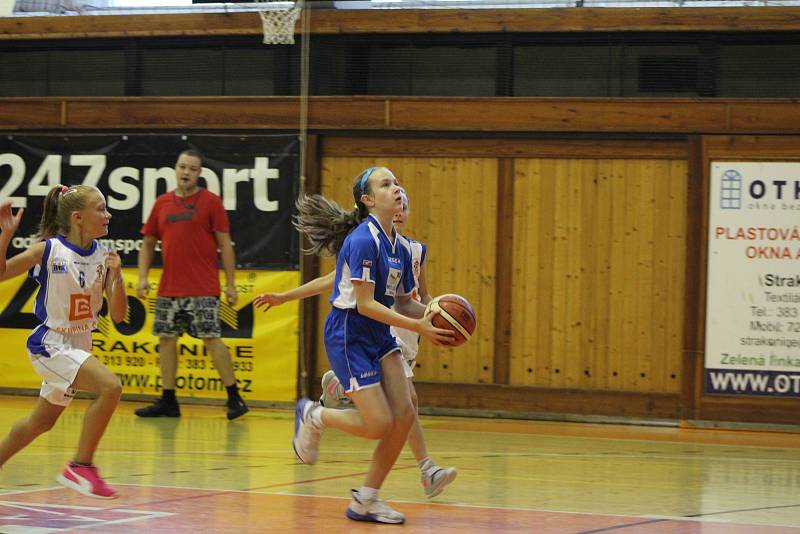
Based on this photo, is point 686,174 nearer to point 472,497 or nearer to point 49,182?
point 472,497

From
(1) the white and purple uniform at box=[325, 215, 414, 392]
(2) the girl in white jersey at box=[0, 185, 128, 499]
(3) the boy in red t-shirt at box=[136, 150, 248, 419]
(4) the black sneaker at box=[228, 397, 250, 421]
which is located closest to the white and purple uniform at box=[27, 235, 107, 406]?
(2) the girl in white jersey at box=[0, 185, 128, 499]

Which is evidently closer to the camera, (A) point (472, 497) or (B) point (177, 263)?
(A) point (472, 497)

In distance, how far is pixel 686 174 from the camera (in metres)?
10.9

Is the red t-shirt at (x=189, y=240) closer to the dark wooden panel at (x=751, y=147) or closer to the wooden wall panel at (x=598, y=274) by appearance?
the wooden wall panel at (x=598, y=274)

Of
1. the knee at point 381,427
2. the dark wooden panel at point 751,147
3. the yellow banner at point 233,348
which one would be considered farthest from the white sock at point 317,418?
the dark wooden panel at point 751,147

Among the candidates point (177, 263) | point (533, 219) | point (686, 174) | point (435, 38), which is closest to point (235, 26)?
point (435, 38)

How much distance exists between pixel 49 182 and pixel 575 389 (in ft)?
18.1

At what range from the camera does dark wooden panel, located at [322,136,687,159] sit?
10914 mm

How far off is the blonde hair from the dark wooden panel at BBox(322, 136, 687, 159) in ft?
17.8

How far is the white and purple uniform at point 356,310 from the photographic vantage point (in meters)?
5.70

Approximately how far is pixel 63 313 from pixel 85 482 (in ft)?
2.77

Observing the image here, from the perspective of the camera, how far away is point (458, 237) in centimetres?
1129

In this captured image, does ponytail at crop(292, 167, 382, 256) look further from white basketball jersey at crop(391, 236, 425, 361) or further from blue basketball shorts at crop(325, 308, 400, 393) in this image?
blue basketball shorts at crop(325, 308, 400, 393)

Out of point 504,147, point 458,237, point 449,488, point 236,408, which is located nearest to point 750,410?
point 458,237
